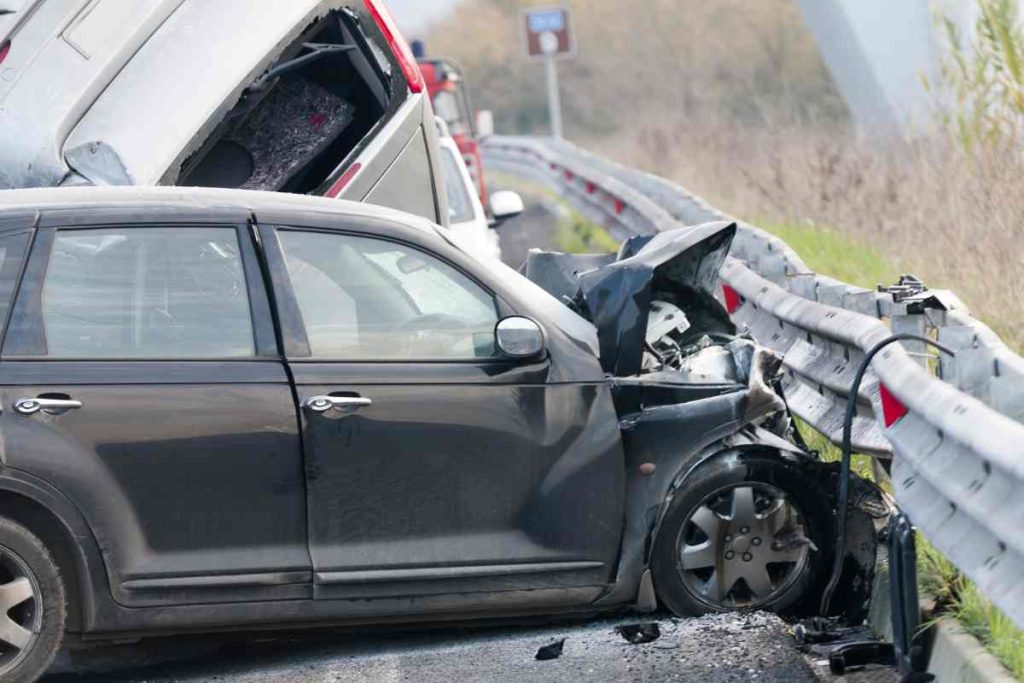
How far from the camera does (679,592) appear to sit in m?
6.47

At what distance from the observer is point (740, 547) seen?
6.54 metres

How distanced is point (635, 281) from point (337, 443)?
4.35 ft

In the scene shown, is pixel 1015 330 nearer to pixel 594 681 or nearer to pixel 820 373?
pixel 820 373

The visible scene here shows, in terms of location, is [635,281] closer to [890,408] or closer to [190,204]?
[890,408]

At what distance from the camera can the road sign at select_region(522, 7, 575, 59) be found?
29469 mm

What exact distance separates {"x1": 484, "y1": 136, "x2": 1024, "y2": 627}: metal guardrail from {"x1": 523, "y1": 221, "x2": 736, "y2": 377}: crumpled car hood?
56 cm

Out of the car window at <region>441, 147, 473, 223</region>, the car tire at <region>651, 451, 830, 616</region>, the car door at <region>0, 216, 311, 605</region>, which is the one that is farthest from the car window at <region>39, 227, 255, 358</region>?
the car window at <region>441, 147, 473, 223</region>

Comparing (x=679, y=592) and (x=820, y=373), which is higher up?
(x=820, y=373)

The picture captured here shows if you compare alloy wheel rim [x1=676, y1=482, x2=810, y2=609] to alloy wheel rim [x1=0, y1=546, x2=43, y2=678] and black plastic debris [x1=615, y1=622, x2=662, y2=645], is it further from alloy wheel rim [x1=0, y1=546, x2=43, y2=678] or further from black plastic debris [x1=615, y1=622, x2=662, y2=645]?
alloy wheel rim [x1=0, y1=546, x2=43, y2=678]

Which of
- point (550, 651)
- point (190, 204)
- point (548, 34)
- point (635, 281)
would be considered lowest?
point (550, 651)

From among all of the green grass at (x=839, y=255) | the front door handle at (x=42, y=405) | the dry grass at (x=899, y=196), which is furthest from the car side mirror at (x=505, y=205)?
the front door handle at (x=42, y=405)

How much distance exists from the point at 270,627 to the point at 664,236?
227cm

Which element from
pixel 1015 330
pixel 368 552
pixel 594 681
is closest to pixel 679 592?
pixel 594 681

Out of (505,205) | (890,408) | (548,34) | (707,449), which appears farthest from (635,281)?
(548,34)
